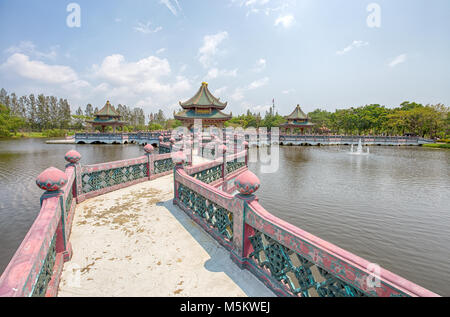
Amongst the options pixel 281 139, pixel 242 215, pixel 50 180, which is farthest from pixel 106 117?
pixel 242 215

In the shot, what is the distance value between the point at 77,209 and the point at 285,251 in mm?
5813

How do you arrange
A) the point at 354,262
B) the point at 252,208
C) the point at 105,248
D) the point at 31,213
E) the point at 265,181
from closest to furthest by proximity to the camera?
the point at 354,262
the point at 252,208
the point at 105,248
the point at 31,213
the point at 265,181

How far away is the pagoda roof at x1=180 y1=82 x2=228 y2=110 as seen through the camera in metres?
32.6

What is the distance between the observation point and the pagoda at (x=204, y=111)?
32.7 m

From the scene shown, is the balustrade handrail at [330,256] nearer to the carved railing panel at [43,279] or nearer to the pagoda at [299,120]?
the carved railing panel at [43,279]

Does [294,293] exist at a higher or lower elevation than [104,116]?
lower

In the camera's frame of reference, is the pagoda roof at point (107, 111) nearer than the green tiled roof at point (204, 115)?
No

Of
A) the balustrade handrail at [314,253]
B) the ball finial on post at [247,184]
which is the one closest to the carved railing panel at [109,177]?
the balustrade handrail at [314,253]

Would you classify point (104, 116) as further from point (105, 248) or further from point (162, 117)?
point (162, 117)

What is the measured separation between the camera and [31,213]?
8.27 metres

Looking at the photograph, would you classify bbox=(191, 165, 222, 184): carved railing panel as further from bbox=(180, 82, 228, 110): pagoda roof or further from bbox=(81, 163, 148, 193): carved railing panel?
bbox=(180, 82, 228, 110): pagoda roof

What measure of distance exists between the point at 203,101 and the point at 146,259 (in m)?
31.6

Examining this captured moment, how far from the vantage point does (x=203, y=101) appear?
110 ft
